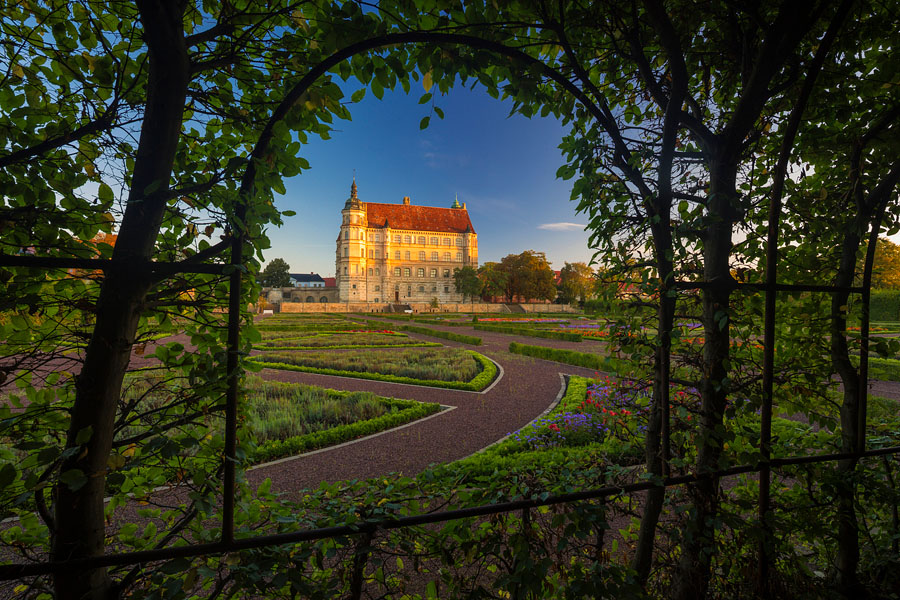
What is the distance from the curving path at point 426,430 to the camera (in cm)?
493

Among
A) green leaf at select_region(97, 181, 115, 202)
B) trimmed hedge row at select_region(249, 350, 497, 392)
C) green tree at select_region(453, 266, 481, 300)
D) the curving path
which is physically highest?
green tree at select_region(453, 266, 481, 300)

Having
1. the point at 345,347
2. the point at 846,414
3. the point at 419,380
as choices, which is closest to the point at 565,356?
the point at 419,380

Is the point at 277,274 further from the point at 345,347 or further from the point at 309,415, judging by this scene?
the point at 309,415

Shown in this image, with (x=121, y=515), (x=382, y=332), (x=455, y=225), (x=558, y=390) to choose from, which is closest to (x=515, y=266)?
(x=455, y=225)

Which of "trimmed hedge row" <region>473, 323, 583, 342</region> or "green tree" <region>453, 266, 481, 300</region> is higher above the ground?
"green tree" <region>453, 266, 481, 300</region>

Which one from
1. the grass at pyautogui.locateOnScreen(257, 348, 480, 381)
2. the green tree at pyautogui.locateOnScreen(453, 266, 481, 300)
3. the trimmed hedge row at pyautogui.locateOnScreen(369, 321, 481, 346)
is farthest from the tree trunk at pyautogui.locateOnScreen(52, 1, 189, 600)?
the green tree at pyautogui.locateOnScreen(453, 266, 481, 300)

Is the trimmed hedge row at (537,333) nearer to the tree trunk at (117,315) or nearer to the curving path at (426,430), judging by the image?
the curving path at (426,430)

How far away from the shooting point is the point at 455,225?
65.2 metres

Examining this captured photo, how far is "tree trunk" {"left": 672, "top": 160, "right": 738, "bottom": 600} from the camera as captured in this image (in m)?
1.59

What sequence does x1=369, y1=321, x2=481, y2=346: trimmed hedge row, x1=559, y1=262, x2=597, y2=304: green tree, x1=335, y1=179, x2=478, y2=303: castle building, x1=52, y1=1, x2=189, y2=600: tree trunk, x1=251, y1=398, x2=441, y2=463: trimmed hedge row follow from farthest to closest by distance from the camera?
x1=335, y1=179, x2=478, y2=303: castle building < x1=559, y1=262, x2=597, y2=304: green tree < x1=369, y1=321, x2=481, y2=346: trimmed hedge row < x1=251, y1=398, x2=441, y2=463: trimmed hedge row < x1=52, y1=1, x2=189, y2=600: tree trunk

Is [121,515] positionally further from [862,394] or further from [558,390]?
[558,390]

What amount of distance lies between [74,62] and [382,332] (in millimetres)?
20061

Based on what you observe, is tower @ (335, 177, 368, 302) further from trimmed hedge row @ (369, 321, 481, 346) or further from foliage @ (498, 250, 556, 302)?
trimmed hedge row @ (369, 321, 481, 346)

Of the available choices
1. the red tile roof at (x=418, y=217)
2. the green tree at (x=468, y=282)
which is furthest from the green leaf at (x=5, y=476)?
the red tile roof at (x=418, y=217)
